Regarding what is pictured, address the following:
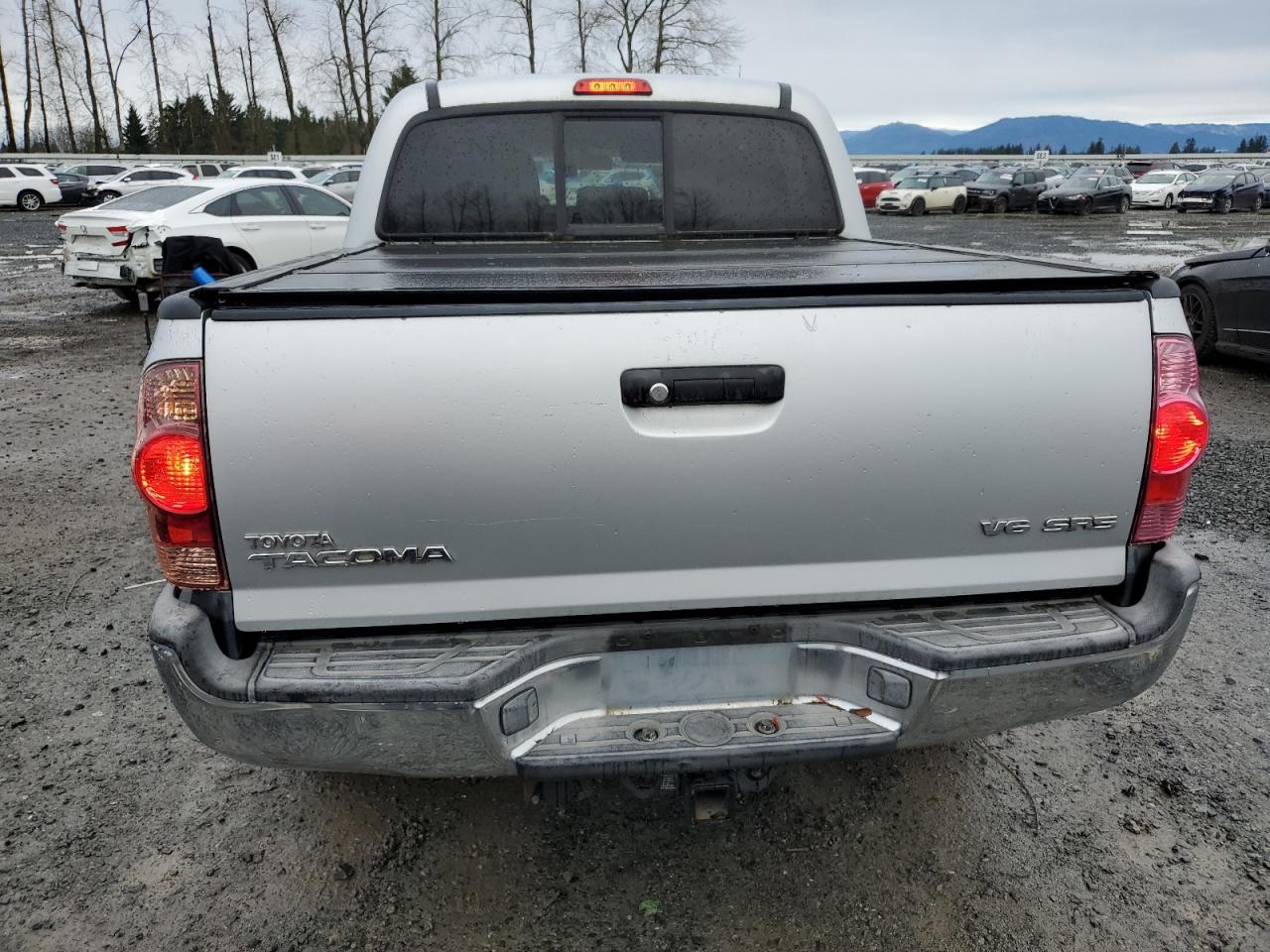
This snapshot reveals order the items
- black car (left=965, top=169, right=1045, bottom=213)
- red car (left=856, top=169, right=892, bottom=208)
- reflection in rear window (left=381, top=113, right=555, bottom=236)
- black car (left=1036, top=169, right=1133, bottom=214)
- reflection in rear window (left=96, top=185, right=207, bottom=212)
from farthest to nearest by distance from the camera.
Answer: red car (left=856, top=169, right=892, bottom=208) → black car (left=965, top=169, right=1045, bottom=213) → black car (left=1036, top=169, right=1133, bottom=214) → reflection in rear window (left=96, top=185, right=207, bottom=212) → reflection in rear window (left=381, top=113, right=555, bottom=236)

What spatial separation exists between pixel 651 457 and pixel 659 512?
13cm

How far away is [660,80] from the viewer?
3.88 m

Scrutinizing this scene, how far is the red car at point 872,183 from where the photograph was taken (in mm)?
36219

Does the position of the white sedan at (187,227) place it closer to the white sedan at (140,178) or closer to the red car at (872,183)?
the white sedan at (140,178)

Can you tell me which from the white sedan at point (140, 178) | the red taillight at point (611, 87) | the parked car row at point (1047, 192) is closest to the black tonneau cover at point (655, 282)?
the red taillight at point (611, 87)

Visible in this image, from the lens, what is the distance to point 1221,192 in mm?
33281

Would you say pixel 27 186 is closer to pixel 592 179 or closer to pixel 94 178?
pixel 94 178

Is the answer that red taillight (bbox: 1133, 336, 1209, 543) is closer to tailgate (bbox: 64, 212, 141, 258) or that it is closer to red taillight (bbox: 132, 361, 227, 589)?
red taillight (bbox: 132, 361, 227, 589)

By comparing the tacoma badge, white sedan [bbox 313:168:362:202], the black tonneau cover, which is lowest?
the tacoma badge

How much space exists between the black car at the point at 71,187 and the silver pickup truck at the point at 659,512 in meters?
40.5

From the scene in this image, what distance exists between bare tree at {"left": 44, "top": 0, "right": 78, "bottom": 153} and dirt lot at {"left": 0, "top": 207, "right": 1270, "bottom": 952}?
221 feet

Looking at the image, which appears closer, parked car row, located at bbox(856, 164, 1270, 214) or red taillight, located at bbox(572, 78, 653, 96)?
red taillight, located at bbox(572, 78, 653, 96)

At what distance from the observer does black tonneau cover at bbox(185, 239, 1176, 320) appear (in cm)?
188

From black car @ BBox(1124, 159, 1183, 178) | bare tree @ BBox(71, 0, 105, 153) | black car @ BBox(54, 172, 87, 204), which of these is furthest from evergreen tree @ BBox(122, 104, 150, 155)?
black car @ BBox(1124, 159, 1183, 178)
